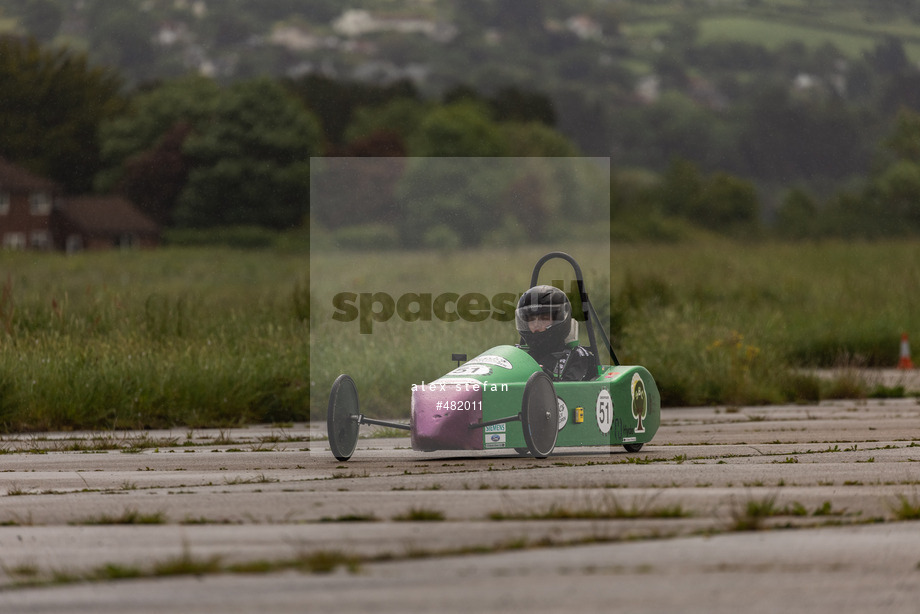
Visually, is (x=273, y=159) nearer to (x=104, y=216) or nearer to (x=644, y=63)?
(x=104, y=216)

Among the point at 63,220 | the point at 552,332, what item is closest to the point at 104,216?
the point at 63,220

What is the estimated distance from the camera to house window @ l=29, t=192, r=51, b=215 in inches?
3214

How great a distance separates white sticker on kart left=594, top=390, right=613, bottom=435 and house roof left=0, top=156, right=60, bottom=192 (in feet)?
240

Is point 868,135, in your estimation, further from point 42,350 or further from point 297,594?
point 297,594

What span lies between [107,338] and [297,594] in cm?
1339

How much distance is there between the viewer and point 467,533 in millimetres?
6145

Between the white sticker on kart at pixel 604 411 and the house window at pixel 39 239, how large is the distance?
3059 inches

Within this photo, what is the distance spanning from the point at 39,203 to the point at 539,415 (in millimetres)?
77462

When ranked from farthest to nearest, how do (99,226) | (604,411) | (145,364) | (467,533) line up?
(99,226)
(145,364)
(604,411)
(467,533)

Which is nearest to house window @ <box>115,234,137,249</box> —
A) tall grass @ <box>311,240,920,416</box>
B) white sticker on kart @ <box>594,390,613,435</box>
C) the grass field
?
tall grass @ <box>311,240,920,416</box>

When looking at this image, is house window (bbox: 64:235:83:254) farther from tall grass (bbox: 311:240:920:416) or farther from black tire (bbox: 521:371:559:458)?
black tire (bbox: 521:371:559:458)

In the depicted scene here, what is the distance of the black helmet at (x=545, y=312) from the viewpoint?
10.9m

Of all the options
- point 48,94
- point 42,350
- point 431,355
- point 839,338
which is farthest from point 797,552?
point 48,94

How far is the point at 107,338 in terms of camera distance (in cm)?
1770
